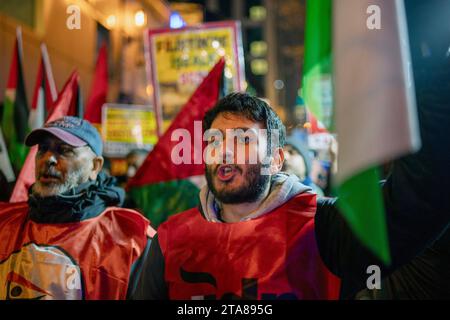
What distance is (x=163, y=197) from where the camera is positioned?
3484 millimetres

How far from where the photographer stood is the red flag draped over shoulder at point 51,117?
Result: 300 centimetres

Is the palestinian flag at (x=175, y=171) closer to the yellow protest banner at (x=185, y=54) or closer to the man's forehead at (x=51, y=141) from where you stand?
the man's forehead at (x=51, y=141)

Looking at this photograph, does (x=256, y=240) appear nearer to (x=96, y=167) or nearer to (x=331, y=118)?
(x=331, y=118)

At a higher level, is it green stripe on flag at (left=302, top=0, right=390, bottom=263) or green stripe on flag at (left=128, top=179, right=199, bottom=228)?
green stripe on flag at (left=302, top=0, right=390, bottom=263)

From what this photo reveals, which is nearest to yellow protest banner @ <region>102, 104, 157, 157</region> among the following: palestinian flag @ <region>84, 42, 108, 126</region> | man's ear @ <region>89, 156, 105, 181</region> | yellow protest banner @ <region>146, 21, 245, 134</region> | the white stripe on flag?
yellow protest banner @ <region>146, 21, 245, 134</region>

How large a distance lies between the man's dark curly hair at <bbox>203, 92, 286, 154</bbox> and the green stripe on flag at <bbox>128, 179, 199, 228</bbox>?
4.54ft

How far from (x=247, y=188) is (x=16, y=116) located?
106 inches

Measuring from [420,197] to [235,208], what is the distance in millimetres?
815

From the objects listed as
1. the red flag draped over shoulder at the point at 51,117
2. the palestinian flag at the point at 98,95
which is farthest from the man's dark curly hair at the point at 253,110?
the palestinian flag at the point at 98,95

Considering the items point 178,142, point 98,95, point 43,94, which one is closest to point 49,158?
point 178,142

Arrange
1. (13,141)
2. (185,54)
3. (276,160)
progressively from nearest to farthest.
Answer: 1. (276,160)
2. (13,141)
3. (185,54)

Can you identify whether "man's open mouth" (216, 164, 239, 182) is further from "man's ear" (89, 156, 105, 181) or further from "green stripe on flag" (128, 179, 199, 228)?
Result: "green stripe on flag" (128, 179, 199, 228)

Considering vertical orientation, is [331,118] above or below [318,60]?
below

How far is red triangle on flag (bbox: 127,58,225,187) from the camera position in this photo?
318 cm
